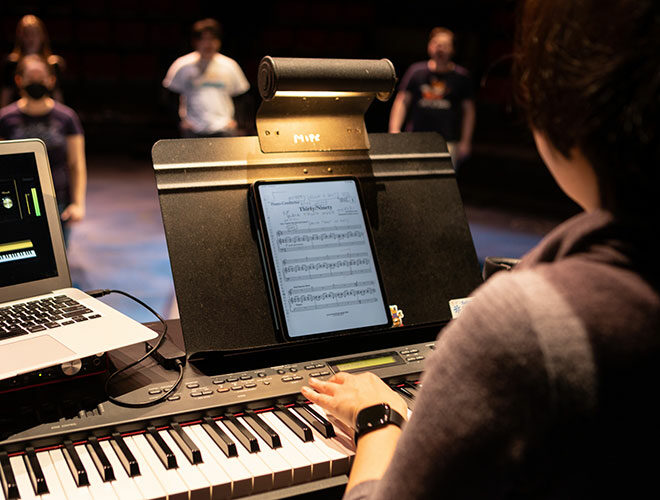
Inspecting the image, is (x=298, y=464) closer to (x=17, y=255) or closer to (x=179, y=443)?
(x=179, y=443)

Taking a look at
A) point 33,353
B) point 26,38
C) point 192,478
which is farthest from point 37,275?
point 26,38

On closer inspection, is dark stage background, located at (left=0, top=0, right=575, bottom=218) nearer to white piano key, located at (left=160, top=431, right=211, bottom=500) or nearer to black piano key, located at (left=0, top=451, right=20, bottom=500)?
white piano key, located at (left=160, top=431, right=211, bottom=500)

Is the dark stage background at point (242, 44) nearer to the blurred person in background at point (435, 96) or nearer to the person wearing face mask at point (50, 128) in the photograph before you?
the blurred person in background at point (435, 96)

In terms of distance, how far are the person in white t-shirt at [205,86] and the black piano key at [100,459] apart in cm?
415

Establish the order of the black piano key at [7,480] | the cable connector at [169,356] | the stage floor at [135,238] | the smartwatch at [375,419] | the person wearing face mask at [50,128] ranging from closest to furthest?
the black piano key at [7,480], the smartwatch at [375,419], the cable connector at [169,356], the person wearing face mask at [50,128], the stage floor at [135,238]

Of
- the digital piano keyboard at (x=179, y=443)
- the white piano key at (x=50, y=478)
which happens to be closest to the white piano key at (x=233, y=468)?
the digital piano keyboard at (x=179, y=443)

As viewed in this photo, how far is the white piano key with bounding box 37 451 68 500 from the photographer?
0.92m

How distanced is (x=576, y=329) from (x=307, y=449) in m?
0.62

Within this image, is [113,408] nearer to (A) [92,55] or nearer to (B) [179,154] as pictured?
(B) [179,154]

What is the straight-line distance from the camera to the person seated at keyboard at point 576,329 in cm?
57

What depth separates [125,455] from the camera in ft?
3.32

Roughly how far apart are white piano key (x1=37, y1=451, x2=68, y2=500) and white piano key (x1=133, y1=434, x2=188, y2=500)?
0.41 feet

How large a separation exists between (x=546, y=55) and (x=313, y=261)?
0.80 meters

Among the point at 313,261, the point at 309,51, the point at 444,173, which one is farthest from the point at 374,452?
the point at 309,51
